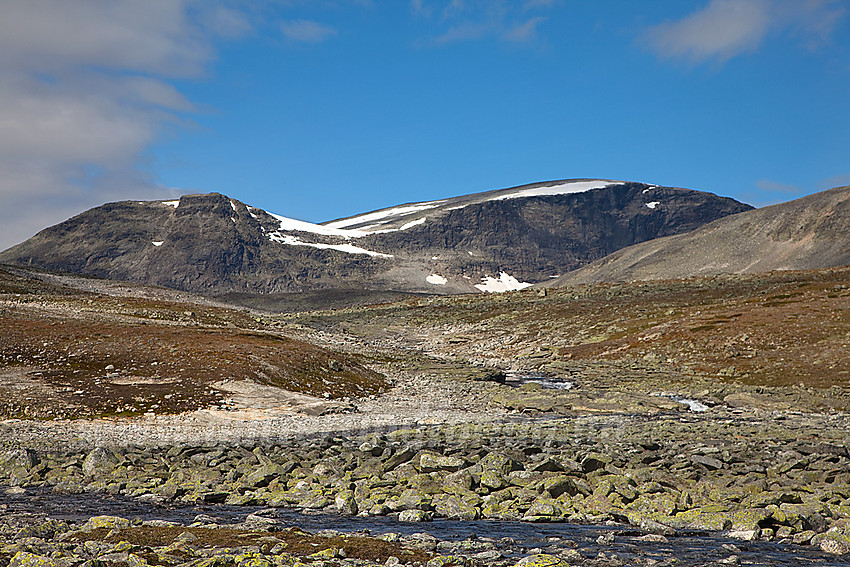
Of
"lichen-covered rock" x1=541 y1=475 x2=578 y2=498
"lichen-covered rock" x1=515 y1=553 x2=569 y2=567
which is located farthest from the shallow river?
"lichen-covered rock" x1=541 y1=475 x2=578 y2=498

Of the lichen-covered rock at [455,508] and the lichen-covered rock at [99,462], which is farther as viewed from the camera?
the lichen-covered rock at [99,462]

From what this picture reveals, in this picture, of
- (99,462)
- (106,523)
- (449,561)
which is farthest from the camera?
(99,462)

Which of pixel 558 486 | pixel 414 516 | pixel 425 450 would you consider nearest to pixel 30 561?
pixel 414 516

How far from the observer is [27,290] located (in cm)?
11162

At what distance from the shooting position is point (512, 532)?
16000mm

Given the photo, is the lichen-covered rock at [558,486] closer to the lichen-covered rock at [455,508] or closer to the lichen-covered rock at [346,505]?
the lichen-covered rock at [455,508]

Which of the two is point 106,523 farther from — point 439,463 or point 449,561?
point 439,463

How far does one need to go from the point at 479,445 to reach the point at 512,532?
375 inches

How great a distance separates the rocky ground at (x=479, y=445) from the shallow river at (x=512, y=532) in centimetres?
56

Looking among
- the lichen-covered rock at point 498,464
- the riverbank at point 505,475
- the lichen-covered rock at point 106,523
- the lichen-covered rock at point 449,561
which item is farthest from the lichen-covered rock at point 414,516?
the lichen-covered rock at point 106,523

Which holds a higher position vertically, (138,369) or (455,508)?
(138,369)

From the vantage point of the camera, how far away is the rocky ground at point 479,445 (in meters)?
15.7

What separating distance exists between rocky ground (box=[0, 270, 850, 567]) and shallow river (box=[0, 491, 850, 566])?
560 mm

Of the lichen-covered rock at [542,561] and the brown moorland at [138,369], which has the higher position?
the brown moorland at [138,369]
